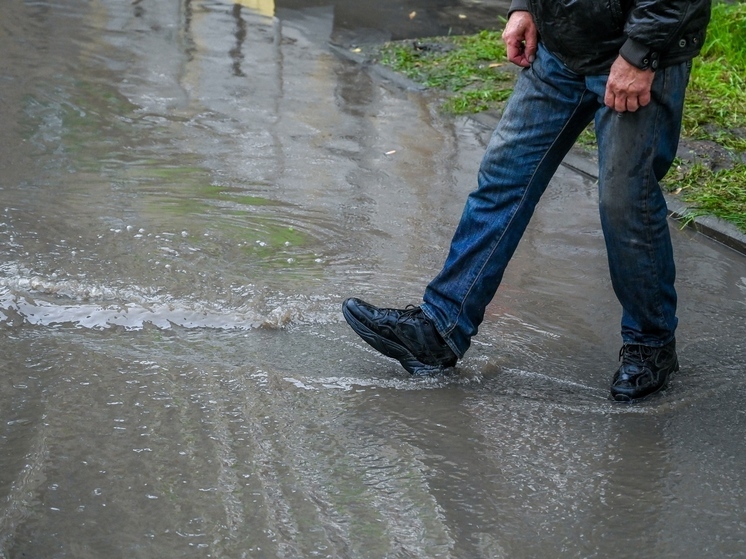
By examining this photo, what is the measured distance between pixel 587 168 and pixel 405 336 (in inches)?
99.1

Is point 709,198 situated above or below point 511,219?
below

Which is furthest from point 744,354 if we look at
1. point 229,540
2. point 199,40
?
point 199,40

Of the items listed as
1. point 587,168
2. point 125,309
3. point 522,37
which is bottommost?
point 125,309

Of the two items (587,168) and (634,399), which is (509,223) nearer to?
(634,399)

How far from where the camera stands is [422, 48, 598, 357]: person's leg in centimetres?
295

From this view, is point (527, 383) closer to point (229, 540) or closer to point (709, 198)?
point (229, 540)

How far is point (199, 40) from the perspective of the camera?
24.5 feet

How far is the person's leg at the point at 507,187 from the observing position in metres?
2.95

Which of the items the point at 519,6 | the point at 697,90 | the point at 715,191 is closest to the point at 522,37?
the point at 519,6

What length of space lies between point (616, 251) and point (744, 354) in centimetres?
80

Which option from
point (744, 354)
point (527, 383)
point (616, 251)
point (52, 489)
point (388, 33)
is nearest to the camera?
point (52, 489)

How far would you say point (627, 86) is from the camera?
2668 mm

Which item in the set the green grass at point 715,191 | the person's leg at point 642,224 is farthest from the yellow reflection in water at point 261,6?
the person's leg at point 642,224

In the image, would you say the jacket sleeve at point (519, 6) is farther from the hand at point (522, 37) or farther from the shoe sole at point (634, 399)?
the shoe sole at point (634, 399)
